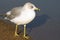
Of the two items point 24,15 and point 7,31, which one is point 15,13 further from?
point 7,31

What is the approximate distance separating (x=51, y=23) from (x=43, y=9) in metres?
0.17

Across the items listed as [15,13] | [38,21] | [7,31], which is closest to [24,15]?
[15,13]

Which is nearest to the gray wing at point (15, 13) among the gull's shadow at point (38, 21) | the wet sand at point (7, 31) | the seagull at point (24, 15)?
the seagull at point (24, 15)

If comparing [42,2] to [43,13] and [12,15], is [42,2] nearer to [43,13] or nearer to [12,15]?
[43,13]

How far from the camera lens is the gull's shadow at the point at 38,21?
1615mm

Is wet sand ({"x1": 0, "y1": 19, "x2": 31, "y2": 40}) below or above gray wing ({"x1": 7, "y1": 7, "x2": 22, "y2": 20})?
below

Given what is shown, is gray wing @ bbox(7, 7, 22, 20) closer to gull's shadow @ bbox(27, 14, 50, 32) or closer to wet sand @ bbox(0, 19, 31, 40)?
wet sand @ bbox(0, 19, 31, 40)

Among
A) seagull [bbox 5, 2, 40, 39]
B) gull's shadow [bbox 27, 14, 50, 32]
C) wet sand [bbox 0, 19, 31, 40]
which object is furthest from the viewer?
gull's shadow [bbox 27, 14, 50, 32]

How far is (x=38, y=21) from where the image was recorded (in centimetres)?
168

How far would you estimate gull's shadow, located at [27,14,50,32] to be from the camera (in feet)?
5.30

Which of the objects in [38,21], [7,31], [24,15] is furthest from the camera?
[38,21]

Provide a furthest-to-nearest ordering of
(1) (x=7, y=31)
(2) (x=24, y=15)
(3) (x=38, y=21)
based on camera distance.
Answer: (3) (x=38, y=21) → (1) (x=7, y=31) → (2) (x=24, y=15)

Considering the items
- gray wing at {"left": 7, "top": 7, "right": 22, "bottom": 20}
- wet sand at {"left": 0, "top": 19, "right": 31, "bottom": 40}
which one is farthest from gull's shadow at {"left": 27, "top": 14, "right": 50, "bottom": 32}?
gray wing at {"left": 7, "top": 7, "right": 22, "bottom": 20}

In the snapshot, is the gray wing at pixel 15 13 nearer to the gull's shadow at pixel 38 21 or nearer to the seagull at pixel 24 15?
the seagull at pixel 24 15
